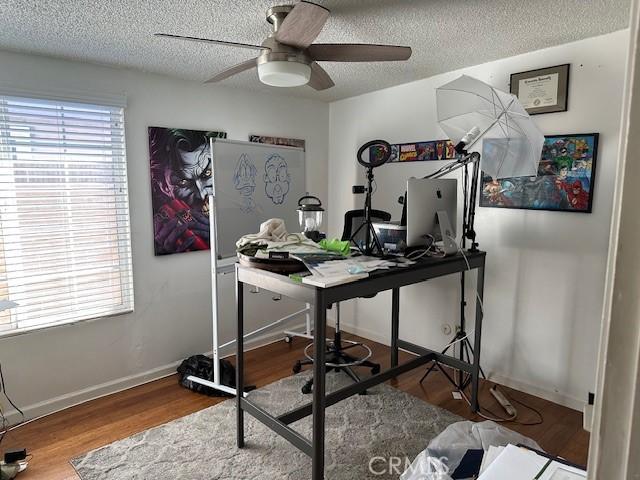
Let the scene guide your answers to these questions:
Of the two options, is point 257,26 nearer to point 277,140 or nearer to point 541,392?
point 277,140

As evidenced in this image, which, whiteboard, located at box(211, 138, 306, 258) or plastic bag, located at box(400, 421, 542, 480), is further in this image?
whiteboard, located at box(211, 138, 306, 258)

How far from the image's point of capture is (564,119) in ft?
8.70

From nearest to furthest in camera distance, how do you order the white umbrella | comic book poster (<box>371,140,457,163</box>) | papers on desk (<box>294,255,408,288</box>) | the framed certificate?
papers on desk (<box>294,255,408,288</box>) → the white umbrella → the framed certificate → comic book poster (<box>371,140,457,163</box>)

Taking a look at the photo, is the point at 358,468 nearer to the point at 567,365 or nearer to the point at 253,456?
the point at 253,456

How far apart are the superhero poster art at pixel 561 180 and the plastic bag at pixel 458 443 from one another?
4.83ft

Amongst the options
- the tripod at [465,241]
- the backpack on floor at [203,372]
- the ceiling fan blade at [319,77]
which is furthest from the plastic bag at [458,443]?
the ceiling fan blade at [319,77]

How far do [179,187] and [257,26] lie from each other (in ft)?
4.81

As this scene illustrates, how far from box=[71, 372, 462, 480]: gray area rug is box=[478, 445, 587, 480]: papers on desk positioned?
1.20 metres

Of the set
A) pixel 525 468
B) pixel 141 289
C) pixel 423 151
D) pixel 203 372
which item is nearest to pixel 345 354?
pixel 203 372

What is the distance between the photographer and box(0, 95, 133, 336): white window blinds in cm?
257

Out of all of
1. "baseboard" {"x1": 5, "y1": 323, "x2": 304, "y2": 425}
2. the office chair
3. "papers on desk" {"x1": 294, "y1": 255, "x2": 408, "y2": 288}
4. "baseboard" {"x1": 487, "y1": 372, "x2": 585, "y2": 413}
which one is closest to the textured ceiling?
the office chair

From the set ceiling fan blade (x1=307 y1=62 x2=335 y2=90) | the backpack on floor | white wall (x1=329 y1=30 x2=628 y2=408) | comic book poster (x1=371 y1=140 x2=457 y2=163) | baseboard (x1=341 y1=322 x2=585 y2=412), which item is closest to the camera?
ceiling fan blade (x1=307 y1=62 x2=335 y2=90)

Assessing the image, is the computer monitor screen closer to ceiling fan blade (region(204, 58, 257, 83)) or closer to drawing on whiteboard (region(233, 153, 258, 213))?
ceiling fan blade (region(204, 58, 257, 83))

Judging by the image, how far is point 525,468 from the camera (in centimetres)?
105
